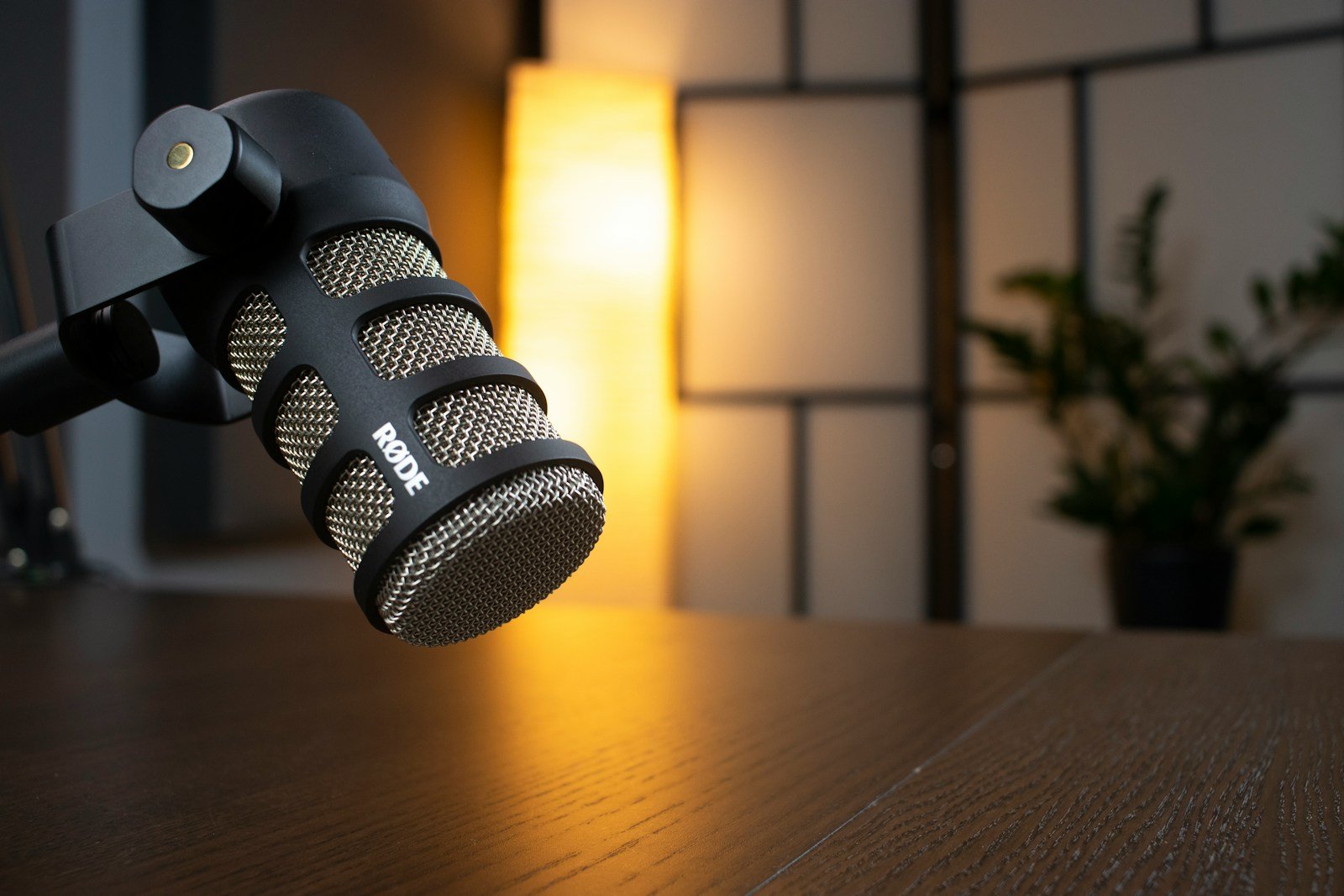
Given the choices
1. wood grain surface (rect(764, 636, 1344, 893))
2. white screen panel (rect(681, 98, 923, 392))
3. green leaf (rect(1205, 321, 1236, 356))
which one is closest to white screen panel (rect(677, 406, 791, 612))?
white screen panel (rect(681, 98, 923, 392))

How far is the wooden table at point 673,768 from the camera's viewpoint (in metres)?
0.27

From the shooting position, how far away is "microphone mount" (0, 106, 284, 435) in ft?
0.94

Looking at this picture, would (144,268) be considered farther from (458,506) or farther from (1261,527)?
(1261,527)

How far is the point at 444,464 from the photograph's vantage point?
285 millimetres

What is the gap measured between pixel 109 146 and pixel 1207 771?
1.96m

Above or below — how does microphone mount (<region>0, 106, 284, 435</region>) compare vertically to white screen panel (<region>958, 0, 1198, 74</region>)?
below

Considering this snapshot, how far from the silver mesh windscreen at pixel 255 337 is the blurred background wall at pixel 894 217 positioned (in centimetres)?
247

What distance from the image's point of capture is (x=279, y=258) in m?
0.31

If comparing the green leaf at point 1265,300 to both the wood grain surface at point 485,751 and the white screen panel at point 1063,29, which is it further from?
the wood grain surface at point 485,751

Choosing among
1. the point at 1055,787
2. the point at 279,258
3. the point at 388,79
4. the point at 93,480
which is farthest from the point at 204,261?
the point at 388,79

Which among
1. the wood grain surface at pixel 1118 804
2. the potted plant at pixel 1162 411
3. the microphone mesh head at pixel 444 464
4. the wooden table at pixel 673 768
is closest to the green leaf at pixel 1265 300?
the potted plant at pixel 1162 411

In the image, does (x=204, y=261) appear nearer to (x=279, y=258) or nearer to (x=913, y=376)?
(x=279, y=258)

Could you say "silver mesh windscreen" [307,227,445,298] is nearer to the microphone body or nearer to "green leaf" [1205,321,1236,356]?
the microphone body

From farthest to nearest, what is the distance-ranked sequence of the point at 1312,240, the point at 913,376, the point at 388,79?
the point at 913,376, the point at 1312,240, the point at 388,79
